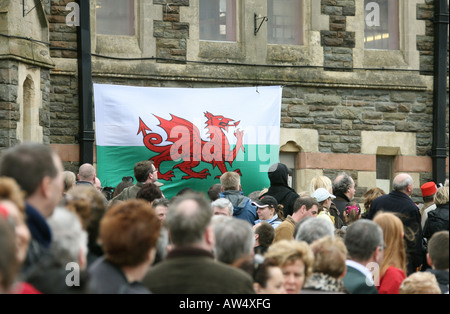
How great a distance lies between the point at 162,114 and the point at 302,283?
8169 millimetres

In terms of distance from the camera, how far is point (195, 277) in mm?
4289

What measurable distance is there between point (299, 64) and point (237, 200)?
6.07m

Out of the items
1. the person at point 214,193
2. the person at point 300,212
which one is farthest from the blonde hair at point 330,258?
the person at point 214,193

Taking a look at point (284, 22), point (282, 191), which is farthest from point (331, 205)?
point (284, 22)

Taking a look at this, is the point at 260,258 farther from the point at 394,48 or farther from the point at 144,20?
the point at 394,48

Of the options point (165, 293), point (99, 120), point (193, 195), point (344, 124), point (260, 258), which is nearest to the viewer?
point (165, 293)

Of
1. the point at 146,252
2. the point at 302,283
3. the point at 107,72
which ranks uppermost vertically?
the point at 107,72

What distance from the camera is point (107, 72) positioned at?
522 inches

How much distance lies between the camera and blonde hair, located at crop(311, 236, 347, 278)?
16.3ft

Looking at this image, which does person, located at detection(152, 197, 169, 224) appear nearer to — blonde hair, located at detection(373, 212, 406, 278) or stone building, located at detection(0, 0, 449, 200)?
blonde hair, located at detection(373, 212, 406, 278)

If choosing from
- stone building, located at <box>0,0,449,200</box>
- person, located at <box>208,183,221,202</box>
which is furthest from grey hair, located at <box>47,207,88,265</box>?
stone building, located at <box>0,0,449,200</box>

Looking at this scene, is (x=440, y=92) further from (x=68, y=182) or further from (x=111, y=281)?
(x=111, y=281)
